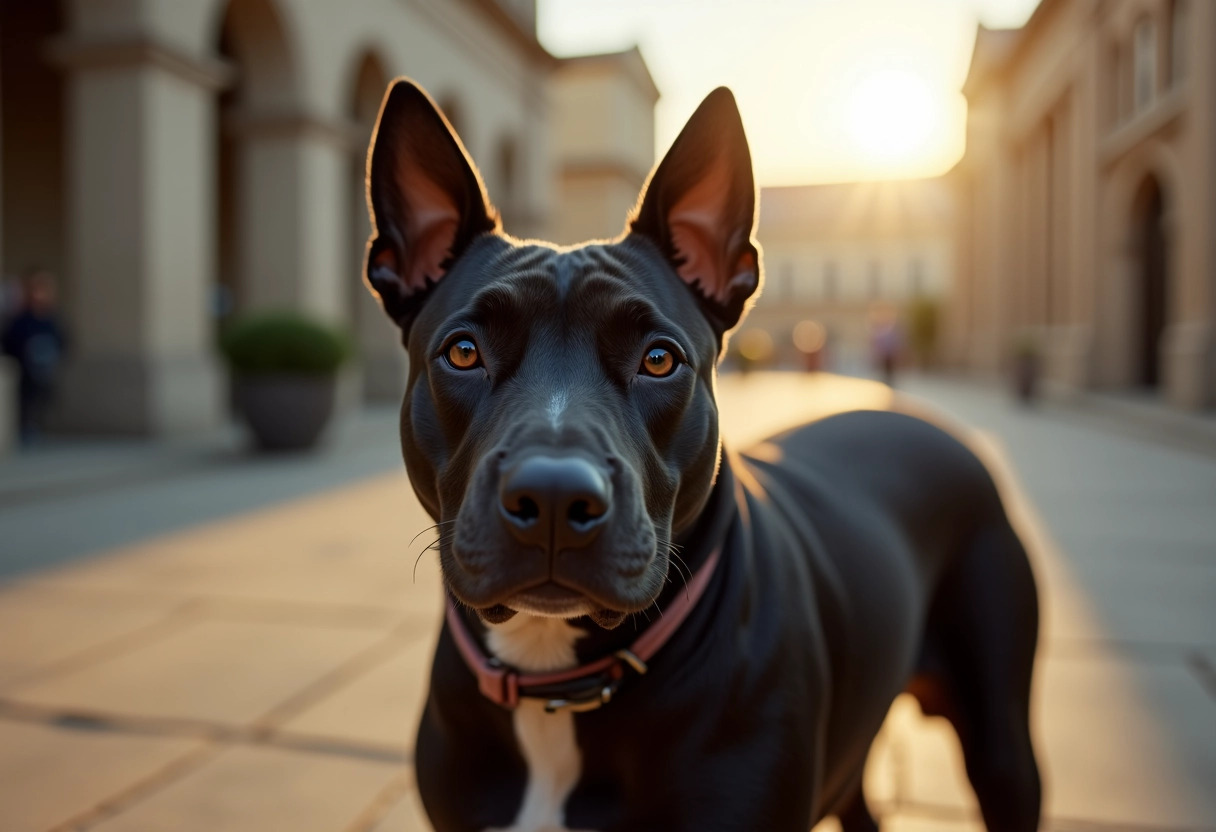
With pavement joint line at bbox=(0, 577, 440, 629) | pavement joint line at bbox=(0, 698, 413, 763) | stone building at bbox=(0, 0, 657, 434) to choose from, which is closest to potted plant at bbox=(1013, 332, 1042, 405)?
stone building at bbox=(0, 0, 657, 434)

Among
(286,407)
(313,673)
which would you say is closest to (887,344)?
(286,407)

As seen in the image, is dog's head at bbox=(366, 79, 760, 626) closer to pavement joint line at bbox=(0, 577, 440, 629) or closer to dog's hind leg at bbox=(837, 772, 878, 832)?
dog's hind leg at bbox=(837, 772, 878, 832)

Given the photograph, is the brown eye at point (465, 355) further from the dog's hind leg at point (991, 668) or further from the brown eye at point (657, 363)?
the dog's hind leg at point (991, 668)

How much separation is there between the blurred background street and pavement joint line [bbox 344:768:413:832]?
0.01 metres

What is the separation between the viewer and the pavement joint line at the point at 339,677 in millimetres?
3357

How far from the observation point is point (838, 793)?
78.0 inches

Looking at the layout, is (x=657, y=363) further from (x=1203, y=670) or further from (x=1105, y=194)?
(x=1105, y=194)

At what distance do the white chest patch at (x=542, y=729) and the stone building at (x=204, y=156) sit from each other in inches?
399

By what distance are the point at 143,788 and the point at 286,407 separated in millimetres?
8211

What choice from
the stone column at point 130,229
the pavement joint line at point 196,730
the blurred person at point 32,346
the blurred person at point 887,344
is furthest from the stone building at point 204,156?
the blurred person at point 887,344

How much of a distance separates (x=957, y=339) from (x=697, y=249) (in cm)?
3756

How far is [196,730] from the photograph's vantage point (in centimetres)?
325

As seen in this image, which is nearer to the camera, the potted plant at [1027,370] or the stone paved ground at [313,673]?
the stone paved ground at [313,673]

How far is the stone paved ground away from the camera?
9.09 ft
